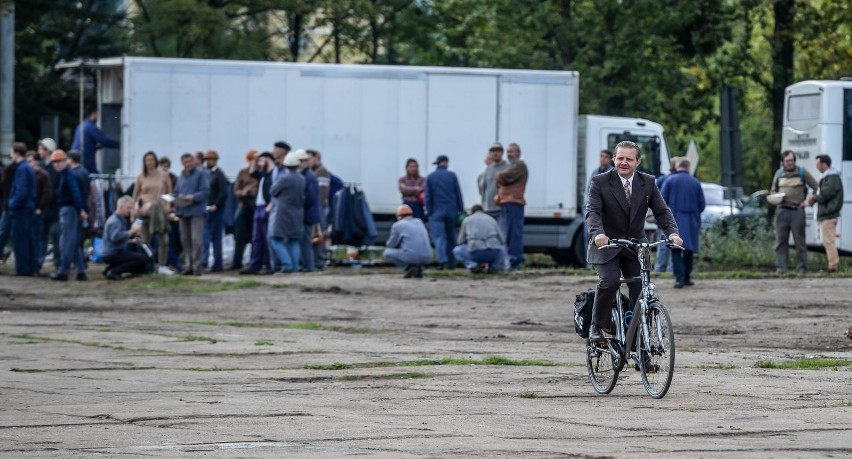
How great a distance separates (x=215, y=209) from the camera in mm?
27438

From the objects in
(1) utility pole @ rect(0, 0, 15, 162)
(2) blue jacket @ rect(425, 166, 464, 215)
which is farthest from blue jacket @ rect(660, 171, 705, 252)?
(1) utility pole @ rect(0, 0, 15, 162)

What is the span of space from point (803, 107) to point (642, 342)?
20.5m

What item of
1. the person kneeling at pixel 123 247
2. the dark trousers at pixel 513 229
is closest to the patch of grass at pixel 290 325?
the person kneeling at pixel 123 247

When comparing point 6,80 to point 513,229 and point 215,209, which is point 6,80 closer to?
point 215,209

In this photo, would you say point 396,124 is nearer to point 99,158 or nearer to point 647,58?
point 99,158

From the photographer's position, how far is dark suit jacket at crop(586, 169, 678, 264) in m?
11.5

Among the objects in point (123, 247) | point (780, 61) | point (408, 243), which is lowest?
point (123, 247)

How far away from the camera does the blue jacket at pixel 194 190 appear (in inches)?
1049

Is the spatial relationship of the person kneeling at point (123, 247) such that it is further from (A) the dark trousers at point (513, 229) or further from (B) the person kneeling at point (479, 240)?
(A) the dark trousers at point (513, 229)

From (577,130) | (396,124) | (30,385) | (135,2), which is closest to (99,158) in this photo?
(396,124)

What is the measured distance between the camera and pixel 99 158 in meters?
30.2

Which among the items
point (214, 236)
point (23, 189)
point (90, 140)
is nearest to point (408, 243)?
point (214, 236)

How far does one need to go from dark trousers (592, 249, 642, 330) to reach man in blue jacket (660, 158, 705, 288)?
1155cm

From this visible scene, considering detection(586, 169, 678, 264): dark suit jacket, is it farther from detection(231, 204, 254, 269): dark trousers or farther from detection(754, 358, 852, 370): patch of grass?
detection(231, 204, 254, 269): dark trousers
